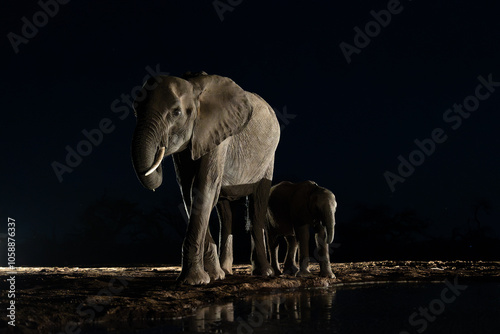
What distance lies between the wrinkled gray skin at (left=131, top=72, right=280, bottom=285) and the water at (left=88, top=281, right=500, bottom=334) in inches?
58.2

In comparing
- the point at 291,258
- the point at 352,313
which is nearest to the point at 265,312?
the point at 352,313

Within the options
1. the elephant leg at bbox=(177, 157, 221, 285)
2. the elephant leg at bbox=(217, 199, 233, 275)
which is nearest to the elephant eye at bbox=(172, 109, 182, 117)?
the elephant leg at bbox=(177, 157, 221, 285)

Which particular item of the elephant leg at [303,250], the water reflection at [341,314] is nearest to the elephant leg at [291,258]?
the elephant leg at [303,250]

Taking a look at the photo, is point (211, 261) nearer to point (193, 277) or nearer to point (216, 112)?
point (193, 277)

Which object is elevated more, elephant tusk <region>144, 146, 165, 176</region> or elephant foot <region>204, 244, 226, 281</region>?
elephant tusk <region>144, 146, 165, 176</region>

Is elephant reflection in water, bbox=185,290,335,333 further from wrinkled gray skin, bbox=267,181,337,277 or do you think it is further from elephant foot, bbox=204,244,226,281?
wrinkled gray skin, bbox=267,181,337,277

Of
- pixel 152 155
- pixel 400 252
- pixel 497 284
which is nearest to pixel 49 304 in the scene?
pixel 152 155

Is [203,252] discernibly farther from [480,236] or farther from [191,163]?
[480,236]

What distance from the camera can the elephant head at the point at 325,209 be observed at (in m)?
10.3

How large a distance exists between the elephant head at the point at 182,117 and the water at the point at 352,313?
2.09 meters

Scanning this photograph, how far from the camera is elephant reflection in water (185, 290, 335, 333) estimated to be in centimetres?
545

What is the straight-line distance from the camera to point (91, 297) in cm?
649

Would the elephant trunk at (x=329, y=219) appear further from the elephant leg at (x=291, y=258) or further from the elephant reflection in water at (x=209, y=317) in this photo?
the elephant reflection in water at (x=209, y=317)

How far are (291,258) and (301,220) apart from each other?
1245 mm
